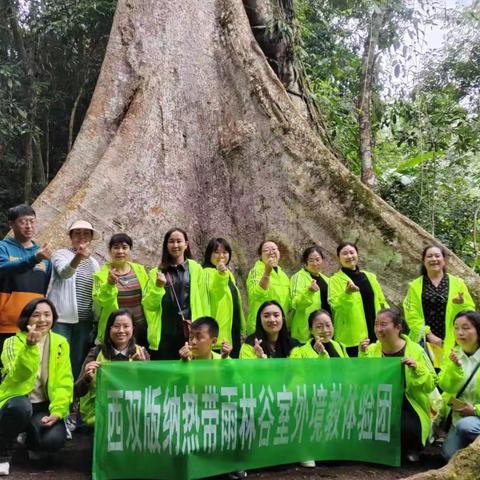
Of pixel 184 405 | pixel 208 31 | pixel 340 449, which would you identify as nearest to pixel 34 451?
pixel 184 405

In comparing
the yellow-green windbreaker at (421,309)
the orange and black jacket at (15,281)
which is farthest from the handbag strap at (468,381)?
the orange and black jacket at (15,281)

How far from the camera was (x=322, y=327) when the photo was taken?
566cm

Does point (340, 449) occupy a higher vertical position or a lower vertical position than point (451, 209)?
lower

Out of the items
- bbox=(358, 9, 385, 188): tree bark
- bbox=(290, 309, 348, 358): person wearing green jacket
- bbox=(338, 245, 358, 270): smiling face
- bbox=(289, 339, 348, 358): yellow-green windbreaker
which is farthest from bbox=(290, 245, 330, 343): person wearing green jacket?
bbox=(358, 9, 385, 188): tree bark

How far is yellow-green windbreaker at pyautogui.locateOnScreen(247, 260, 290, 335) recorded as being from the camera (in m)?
6.22

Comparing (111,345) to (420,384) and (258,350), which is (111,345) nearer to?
(258,350)

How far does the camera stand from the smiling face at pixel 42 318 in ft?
16.0

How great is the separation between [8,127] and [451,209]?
9.34 meters

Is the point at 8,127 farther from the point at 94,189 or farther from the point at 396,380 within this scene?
the point at 396,380

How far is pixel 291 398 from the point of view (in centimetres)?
512

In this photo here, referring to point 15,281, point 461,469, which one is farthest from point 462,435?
point 15,281

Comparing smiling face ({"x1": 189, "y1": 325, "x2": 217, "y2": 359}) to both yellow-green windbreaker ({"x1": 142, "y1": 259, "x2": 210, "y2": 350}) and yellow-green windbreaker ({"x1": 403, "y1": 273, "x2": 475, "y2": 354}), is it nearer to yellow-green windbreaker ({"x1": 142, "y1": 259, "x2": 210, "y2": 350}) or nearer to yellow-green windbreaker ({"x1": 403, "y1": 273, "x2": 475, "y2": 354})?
yellow-green windbreaker ({"x1": 142, "y1": 259, "x2": 210, "y2": 350})

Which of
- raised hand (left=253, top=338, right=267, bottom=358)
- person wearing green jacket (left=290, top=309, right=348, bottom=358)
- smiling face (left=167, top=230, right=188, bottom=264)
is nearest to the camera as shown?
raised hand (left=253, top=338, right=267, bottom=358)

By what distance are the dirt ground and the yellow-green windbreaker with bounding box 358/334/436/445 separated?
14.6 inches
